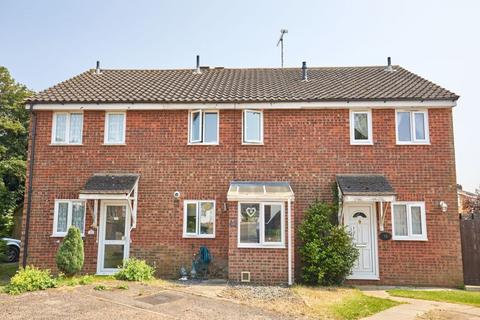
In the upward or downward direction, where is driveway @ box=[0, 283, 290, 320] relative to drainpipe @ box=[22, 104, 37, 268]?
downward

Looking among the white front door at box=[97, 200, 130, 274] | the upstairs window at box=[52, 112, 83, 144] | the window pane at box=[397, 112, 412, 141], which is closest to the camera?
the white front door at box=[97, 200, 130, 274]

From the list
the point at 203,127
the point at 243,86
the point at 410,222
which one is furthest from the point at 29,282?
the point at 410,222

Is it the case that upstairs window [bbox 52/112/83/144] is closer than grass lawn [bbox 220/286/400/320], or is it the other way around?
grass lawn [bbox 220/286/400/320]

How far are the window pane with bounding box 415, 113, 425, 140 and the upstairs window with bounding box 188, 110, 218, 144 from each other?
7138mm

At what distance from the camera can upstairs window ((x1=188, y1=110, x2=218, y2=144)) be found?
13.2m

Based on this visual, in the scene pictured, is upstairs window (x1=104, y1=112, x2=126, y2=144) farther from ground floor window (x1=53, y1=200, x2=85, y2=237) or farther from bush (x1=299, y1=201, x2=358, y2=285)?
bush (x1=299, y1=201, x2=358, y2=285)

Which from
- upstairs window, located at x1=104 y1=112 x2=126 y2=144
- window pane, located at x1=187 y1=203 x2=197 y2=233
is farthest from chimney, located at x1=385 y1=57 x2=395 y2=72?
upstairs window, located at x1=104 y1=112 x2=126 y2=144

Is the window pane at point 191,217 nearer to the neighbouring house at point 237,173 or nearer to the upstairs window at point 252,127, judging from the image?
the neighbouring house at point 237,173

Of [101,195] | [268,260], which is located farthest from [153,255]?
[268,260]

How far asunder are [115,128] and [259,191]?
5865mm

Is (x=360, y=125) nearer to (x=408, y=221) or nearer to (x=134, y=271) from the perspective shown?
(x=408, y=221)

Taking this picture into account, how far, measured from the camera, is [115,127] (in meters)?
13.5

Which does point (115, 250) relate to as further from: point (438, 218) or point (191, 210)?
point (438, 218)

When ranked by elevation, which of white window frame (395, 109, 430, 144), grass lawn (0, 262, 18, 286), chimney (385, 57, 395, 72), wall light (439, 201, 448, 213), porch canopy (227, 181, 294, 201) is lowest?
grass lawn (0, 262, 18, 286)
